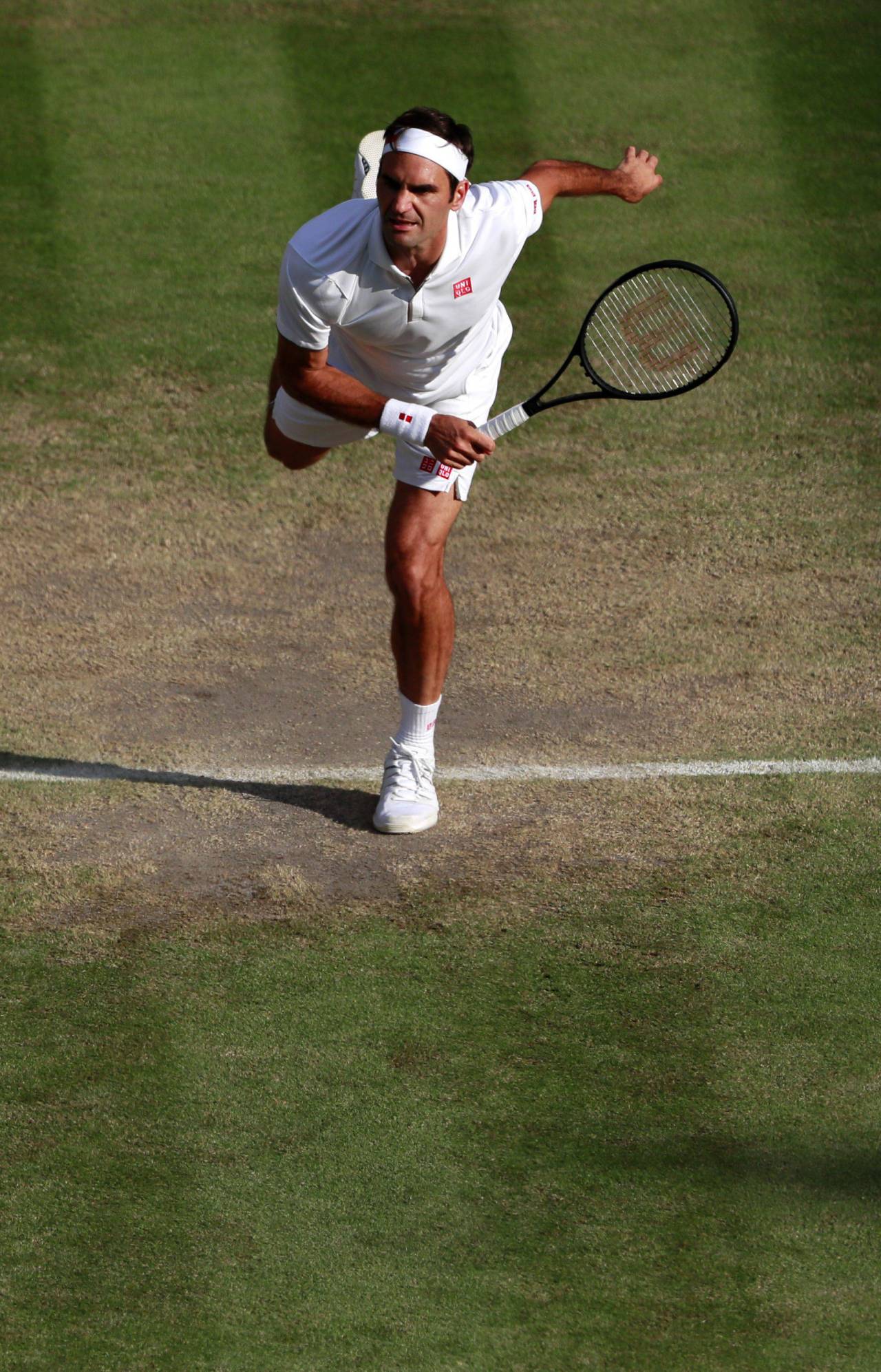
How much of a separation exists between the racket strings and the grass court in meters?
1.19

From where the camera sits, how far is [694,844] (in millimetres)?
5520

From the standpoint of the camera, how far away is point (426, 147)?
5031mm

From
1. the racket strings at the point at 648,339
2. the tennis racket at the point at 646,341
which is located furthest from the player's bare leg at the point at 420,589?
the racket strings at the point at 648,339

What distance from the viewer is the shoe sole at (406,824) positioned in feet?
18.2

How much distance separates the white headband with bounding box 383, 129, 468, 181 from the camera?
5.02 m

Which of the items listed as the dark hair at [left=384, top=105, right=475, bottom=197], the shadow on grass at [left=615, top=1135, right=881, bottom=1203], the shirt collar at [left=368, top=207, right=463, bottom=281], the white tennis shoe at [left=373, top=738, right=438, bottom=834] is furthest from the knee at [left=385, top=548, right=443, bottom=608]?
the shadow on grass at [left=615, top=1135, right=881, bottom=1203]

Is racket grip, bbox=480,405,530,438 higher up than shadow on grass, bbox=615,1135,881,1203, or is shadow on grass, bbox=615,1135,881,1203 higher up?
racket grip, bbox=480,405,530,438

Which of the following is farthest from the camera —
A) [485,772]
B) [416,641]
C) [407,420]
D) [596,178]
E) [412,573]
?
[485,772]

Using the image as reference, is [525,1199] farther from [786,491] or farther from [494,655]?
[786,491]

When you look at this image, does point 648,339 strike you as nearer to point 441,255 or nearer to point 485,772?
point 441,255

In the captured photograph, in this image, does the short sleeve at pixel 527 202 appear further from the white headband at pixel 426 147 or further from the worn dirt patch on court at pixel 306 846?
the worn dirt patch on court at pixel 306 846

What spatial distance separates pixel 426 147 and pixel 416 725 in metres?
1.84

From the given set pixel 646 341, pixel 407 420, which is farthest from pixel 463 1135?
pixel 646 341

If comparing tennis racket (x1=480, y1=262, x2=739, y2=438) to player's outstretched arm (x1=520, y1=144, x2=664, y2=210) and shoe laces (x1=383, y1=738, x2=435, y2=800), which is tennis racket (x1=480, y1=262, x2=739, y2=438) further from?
shoe laces (x1=383, y1=738, x2=435, y2=800)
